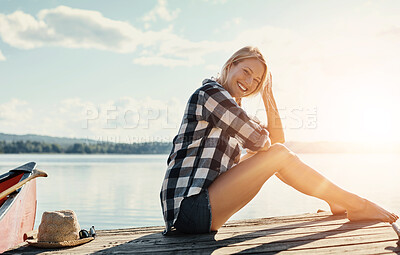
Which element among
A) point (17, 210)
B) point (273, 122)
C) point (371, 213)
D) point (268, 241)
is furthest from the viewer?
point (273, 122)

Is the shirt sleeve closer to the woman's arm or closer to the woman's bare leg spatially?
the woman's bare leg

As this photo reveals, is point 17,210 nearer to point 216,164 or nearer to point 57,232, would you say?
point 57,232

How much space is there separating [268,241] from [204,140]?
74 cm

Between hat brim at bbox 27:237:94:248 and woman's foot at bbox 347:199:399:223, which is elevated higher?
woman's foot at bbox 347:199:399:223

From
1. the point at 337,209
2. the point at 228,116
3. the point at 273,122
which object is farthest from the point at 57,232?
the point at 337,209

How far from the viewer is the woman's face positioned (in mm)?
2756

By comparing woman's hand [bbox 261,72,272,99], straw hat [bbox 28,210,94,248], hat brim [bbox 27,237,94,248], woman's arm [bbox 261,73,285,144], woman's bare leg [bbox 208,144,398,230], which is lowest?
hat brim [bbox 27,237,94,248]

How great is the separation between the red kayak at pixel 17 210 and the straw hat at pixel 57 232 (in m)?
0.19

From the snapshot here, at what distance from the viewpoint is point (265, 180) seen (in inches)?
104

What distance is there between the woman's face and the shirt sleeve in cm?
21

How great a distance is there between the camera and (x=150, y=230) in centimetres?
339

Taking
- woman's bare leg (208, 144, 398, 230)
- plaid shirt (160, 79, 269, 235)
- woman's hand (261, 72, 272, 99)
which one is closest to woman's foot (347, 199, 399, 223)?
woman's bare leg (208, 144, 398, 230)

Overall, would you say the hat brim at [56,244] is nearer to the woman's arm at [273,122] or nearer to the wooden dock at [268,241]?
the wooden dock at [268,241]

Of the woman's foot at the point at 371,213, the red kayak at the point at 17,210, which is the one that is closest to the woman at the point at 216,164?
the woman's foot at the point at 371,213
